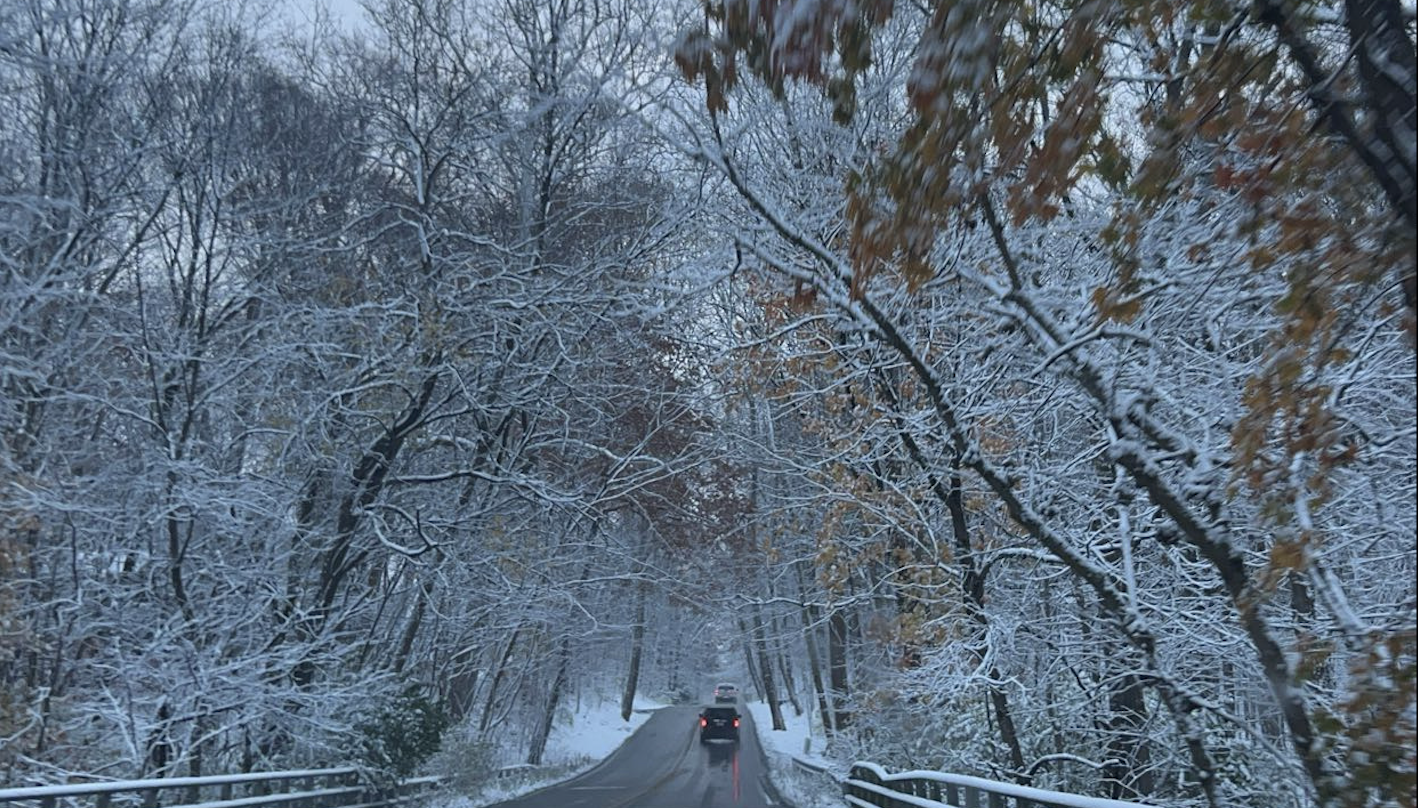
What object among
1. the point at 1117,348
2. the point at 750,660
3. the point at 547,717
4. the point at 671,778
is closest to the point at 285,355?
the point at 1117,348

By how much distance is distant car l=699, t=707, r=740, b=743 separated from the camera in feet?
133

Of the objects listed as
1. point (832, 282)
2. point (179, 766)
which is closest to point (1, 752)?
point (179, 766)

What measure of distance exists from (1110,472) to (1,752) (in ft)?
37.8

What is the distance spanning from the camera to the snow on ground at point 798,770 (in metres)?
22.8

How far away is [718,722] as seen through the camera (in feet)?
134

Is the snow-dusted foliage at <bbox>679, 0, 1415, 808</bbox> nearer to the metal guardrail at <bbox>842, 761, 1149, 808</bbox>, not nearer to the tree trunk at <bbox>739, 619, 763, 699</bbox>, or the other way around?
the metal guardrail at <bbox>842, 761, 1149, 808</bbox>

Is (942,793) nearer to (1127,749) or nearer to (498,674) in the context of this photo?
(1127,749)

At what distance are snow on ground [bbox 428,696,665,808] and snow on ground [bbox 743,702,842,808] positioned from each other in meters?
5.79

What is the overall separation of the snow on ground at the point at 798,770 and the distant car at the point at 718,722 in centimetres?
144

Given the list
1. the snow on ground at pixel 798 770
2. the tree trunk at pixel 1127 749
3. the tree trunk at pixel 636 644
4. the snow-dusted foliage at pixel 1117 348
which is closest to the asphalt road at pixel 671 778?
the snow on ground at pixel 798 770

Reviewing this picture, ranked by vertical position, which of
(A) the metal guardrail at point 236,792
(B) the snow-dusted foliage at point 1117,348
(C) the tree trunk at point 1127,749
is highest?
(B) the snow-dusted foliage at point 1117,348

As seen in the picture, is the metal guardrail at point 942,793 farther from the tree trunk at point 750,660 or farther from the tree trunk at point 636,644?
the tree trunk at point 750,660

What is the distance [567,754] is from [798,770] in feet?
41.6

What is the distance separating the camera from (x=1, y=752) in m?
12.1
